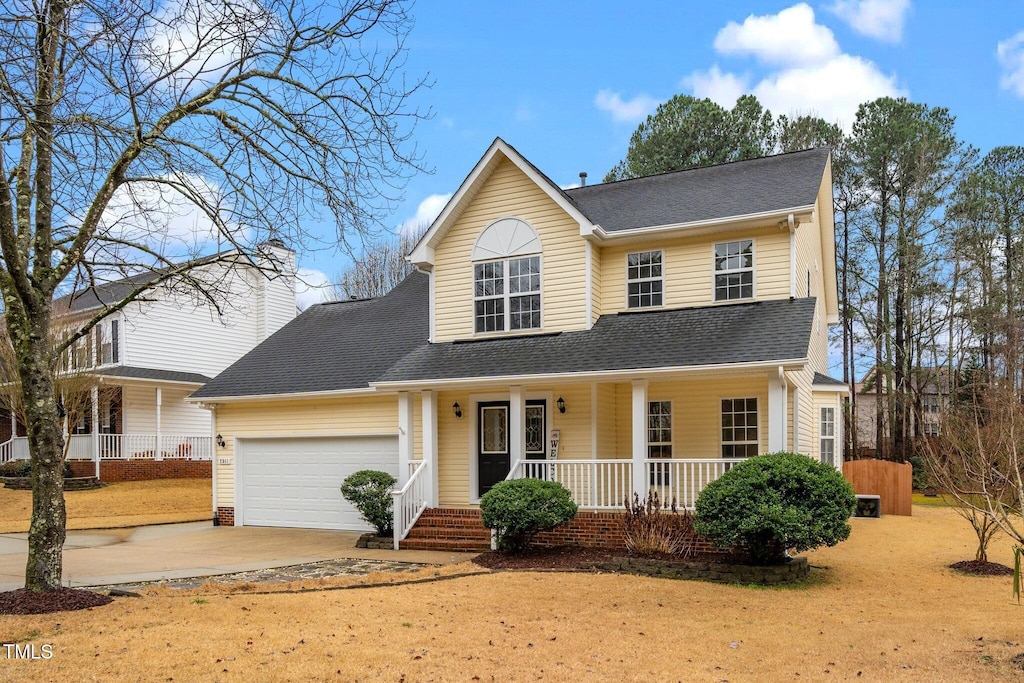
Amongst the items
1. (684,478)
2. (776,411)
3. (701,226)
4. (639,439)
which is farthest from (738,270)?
(684,478)

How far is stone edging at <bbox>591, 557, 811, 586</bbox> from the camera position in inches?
447

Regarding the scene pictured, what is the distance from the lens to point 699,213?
52.8 feet

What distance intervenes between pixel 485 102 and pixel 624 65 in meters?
4.66

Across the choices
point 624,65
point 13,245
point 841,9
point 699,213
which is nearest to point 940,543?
point 699,213

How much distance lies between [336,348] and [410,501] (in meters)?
5.88

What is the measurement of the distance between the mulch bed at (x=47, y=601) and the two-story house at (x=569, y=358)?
644cm

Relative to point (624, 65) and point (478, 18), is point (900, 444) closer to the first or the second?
point (624, 65)

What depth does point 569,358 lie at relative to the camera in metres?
15.0

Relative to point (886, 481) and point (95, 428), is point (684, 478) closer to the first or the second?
point (886, 481)

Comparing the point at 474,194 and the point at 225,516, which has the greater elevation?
the point at 474,194

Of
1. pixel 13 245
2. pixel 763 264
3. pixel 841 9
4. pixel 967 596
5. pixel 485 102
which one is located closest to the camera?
pixel 13 245

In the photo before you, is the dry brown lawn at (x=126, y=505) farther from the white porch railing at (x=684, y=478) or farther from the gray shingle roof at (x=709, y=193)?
the gray shingle roof at (x=709, y=193)

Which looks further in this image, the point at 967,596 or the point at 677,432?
the point at 677,432

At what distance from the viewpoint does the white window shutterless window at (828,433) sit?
68.6ft
